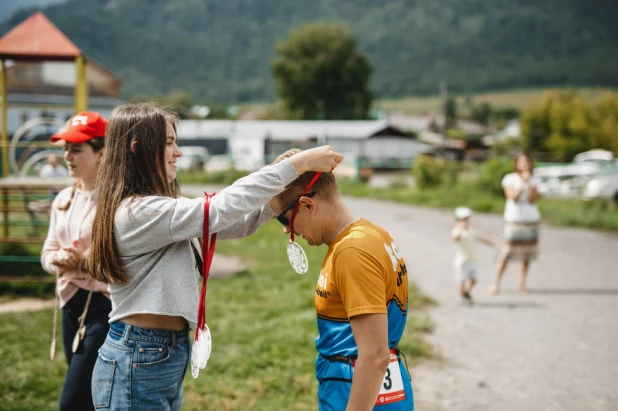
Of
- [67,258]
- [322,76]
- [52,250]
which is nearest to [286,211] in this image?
[67,258]

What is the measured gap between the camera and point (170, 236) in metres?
2.12

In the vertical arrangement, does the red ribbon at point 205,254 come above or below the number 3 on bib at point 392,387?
above

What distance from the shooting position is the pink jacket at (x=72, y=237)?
3088 mm

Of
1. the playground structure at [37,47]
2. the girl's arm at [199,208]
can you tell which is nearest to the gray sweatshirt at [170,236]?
the girl's arm at [199,208]

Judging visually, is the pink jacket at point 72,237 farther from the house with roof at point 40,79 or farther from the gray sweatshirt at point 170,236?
the house with roof at point 40,79

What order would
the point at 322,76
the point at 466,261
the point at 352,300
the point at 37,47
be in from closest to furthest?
the point at 352,300 < the point at 466,261 < the point at 37,47 < the point at 322,76

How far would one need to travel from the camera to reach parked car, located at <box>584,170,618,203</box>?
1880 centimetres

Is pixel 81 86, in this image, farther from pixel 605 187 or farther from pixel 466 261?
pixel 605 187

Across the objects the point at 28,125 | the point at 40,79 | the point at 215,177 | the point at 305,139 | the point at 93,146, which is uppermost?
the point at 40,79

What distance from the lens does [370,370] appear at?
6.32ft

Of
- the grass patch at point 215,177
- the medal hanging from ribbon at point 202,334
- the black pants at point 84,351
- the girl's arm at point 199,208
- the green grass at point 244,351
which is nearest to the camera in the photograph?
the girl's arm at point 199,208

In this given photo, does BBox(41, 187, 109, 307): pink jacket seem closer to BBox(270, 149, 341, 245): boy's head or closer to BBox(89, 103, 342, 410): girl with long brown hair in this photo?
BBox(89, 103, 342, 410): girl with long brown hair

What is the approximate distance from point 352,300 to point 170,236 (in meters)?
0.74

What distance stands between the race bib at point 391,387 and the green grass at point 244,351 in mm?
2184
